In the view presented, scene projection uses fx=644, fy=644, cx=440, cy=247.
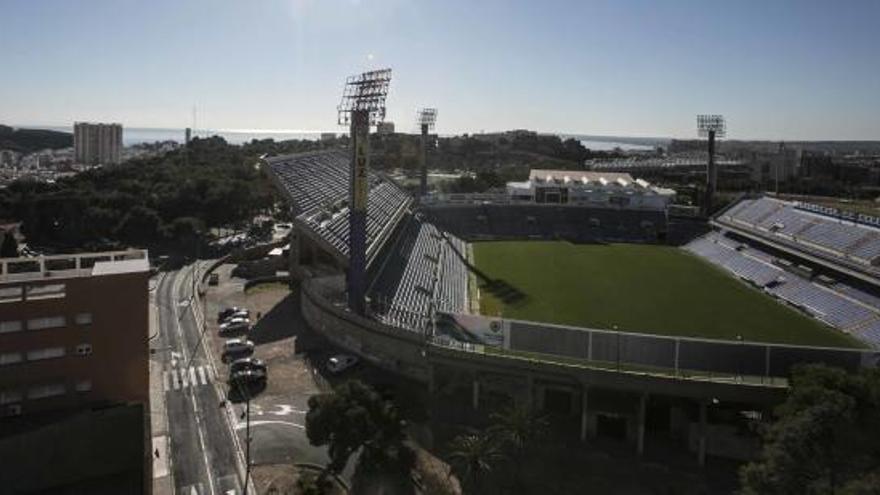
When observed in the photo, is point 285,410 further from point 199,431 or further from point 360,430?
point 360,430

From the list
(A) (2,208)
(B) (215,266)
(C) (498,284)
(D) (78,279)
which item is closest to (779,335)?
(C) (498,284)

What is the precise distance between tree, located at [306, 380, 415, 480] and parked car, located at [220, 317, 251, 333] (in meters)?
17.5

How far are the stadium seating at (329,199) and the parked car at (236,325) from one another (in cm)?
669

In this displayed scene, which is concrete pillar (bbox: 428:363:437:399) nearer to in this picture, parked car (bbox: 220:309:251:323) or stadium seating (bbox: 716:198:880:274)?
parked car (bbox: 220:309:251:323)

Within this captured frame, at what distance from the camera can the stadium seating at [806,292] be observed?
34.9m

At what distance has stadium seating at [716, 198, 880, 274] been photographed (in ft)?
133

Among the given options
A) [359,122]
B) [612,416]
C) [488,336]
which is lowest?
[612,416]

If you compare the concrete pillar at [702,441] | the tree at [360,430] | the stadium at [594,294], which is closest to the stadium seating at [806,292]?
the stadium at [594,294]

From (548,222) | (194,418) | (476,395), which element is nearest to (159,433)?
(194,418)

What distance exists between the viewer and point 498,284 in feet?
144

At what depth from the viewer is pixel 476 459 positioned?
2042 centimetres

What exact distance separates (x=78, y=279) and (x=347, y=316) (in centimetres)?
1284

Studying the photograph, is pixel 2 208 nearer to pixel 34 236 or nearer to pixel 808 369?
pixel 34 236

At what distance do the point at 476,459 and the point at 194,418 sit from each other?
1289cm
